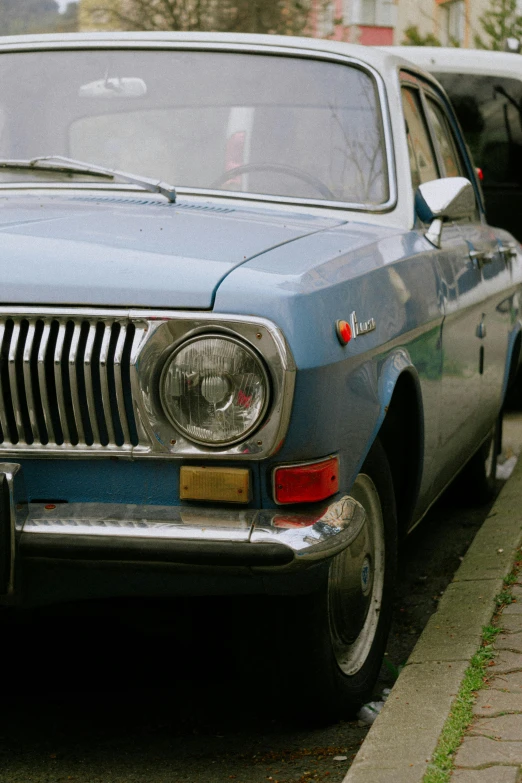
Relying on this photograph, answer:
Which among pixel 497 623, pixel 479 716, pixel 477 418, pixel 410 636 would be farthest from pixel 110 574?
pixel 477 418

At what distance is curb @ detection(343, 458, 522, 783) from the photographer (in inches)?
110

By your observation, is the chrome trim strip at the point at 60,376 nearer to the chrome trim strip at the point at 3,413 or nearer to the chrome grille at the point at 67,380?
the chrome grille at the point at 67,380

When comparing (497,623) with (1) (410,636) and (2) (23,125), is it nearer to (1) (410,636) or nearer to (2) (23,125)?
(1) (410,636)

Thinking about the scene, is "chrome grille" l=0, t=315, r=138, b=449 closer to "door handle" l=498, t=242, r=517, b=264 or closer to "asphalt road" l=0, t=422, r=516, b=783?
"asphalt road" l=0, t=422, r=516, b=783

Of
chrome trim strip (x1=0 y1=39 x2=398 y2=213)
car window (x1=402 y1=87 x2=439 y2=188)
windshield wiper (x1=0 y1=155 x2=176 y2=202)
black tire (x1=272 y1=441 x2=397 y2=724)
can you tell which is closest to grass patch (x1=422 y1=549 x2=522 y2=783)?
black tire (x1=272 y1=441 x2=397 y2=724)

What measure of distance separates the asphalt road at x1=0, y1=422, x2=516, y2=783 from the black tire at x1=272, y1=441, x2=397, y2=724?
71 mm

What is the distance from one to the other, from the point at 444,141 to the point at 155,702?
9.49 feet

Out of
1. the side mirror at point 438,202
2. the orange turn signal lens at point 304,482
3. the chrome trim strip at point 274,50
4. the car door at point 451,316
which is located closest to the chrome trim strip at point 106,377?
the orange turn signal lens at point 304,482

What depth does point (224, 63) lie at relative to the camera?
167 inches

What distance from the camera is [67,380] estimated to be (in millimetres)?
2752

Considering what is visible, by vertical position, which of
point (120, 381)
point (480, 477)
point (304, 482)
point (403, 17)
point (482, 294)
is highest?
point (403, 17)

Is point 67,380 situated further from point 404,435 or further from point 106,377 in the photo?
point 404,435

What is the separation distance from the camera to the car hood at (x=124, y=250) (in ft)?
9.02

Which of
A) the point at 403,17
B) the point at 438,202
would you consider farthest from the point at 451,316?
the point at 403,17
